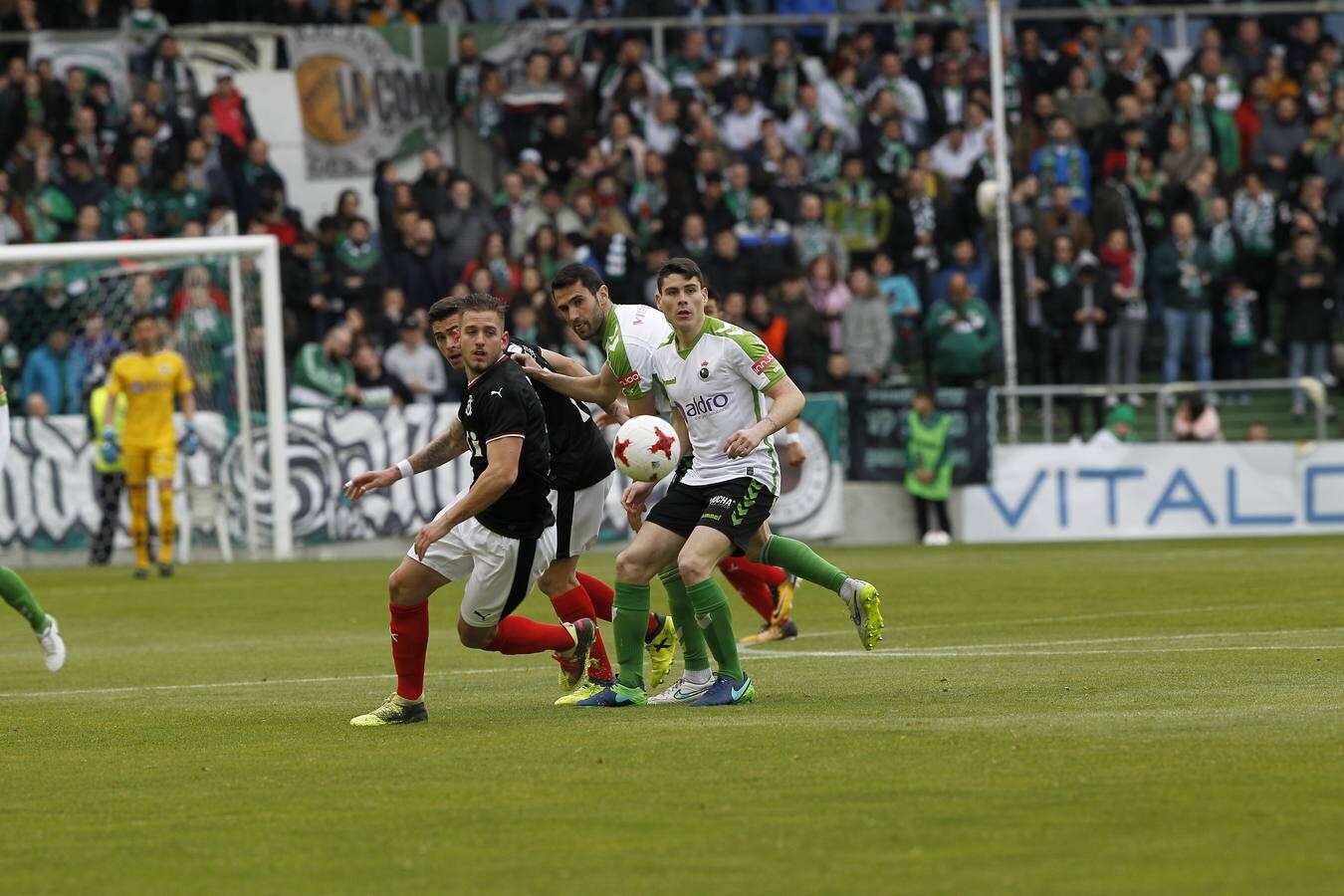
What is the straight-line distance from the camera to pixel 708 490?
1020cm

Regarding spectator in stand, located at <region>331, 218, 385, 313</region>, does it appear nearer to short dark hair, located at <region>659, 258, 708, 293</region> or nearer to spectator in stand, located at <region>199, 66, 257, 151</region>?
spectator in stand, located at <region>199, 66, 257, 151</region>

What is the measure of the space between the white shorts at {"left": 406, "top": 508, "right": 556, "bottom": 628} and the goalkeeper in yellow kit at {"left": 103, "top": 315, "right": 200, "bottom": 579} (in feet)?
41.4

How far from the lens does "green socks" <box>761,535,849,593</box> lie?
34.6 ft

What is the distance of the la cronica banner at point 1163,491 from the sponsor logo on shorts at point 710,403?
15758mm

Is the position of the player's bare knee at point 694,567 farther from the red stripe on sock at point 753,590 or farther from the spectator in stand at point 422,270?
the spectator in stand at point 422,270

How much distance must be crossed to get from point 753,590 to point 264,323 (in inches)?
461

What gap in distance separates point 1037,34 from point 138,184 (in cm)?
1227

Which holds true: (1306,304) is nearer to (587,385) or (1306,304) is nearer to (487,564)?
(587,385)

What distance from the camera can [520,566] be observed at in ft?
32.1

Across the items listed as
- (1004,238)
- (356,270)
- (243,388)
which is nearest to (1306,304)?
(1004,238)

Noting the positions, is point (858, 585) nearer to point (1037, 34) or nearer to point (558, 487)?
point (558, 487)

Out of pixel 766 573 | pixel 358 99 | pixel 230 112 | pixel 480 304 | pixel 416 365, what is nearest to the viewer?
pixel 480 304

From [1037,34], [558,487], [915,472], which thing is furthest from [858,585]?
[1037,34]

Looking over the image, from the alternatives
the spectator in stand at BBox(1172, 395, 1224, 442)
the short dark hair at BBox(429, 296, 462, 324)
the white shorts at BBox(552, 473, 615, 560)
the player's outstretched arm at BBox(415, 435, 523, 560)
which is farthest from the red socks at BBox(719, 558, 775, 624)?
the spectator in stand at BBox(1172, 395, 1224, 442)
